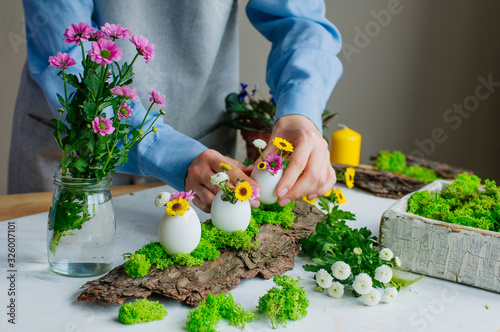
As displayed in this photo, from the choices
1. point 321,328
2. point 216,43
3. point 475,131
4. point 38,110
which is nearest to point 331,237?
point 321,328

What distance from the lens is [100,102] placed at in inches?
25.1

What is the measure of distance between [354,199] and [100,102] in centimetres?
81

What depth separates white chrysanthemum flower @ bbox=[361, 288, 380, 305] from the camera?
69 centimetres

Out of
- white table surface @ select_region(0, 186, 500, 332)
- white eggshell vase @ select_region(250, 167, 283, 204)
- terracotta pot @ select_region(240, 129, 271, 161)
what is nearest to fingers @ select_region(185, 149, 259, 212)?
white eggshell vase @ select_region(250, 167, 283, 204)

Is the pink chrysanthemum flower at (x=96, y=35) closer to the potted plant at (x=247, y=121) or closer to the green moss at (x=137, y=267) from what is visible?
the green moss at (x=137, y=267)

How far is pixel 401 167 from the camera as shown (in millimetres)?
1497

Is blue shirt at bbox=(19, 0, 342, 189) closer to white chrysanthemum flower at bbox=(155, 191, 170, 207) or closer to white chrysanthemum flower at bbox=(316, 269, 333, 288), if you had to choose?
white chrysanthemum flower at bbox=(155, 191, 170, 207)

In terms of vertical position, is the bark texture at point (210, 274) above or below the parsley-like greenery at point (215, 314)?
above

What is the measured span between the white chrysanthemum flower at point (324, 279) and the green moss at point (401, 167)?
838mm

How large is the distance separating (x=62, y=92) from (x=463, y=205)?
0.86 m

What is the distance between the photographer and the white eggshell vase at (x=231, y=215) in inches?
30.0

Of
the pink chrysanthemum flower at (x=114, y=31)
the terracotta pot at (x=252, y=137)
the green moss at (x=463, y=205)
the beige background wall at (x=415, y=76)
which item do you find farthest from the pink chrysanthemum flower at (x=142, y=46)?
the beige background wall at (x=415, y=76)

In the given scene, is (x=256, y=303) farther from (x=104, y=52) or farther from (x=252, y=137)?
(x=252, y=137)

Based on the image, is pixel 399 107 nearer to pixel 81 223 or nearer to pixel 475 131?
pixel 475 131
